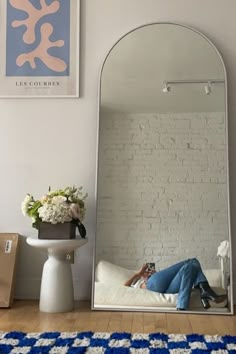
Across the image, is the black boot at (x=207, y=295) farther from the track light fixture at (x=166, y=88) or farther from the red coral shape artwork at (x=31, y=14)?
the red coral shape artwork at (x=31, y=14)

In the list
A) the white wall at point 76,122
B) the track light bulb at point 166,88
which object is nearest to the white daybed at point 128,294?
the white wall at point 76,122

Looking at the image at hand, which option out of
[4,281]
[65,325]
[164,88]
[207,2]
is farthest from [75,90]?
[65,325]

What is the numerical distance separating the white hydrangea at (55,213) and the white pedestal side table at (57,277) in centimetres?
14

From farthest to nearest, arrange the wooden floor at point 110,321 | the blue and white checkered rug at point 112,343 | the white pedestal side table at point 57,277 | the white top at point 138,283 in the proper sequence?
the white top at point 138,283 → the white pedestal side table at point 57,277 → the wooden floor at point 110,321 → the blue and white checkered rug at point 112,343

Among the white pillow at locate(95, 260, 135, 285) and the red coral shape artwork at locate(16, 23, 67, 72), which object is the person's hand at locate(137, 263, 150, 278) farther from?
the red coral shape artwork at locate(16, 23, 67, 72)

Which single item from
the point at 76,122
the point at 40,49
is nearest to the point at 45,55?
the point at 40,49

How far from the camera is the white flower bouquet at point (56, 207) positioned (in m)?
2.98

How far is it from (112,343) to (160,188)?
1.22 meters

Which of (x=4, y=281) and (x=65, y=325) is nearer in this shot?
(x=65, y=325)

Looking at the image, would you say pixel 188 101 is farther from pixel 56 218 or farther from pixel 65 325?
pixel 65 325

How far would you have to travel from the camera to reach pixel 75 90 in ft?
11.0

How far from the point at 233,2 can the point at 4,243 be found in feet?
7.70

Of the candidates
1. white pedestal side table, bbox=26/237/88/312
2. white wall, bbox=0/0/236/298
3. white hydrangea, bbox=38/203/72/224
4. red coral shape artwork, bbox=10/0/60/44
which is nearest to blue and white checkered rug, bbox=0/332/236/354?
white pedestal side table, bbox=26/237/88/312

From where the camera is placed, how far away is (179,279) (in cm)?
303
